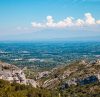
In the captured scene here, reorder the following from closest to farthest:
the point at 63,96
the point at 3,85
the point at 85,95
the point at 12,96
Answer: the point at 12,96, the point at 3,85, the point at 63,96, the point at 85,95

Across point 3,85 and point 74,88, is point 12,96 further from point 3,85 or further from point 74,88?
point 74,88

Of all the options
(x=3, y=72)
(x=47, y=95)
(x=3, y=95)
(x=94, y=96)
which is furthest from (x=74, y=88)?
(x=3, y=95)

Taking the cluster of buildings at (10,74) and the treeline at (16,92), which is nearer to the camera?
the treeline at (16,92)

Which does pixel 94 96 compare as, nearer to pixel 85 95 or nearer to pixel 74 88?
pixel 85 95

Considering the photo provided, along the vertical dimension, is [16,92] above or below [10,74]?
below

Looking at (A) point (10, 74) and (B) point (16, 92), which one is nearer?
(B) point (16, 92)

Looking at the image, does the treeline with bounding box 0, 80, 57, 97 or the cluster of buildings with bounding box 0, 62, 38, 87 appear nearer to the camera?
the treeline with bounding box 0, 80, 57, 97

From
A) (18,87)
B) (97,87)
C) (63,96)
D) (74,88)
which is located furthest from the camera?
(74,88)

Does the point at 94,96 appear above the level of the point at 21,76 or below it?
below

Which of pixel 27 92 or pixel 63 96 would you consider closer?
pixel 27 92
